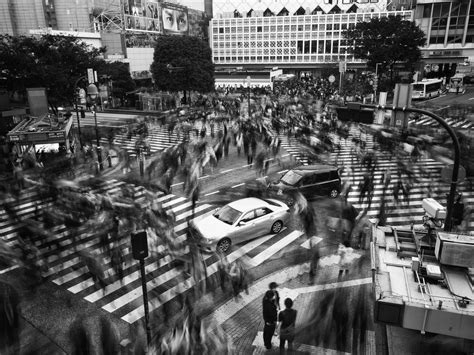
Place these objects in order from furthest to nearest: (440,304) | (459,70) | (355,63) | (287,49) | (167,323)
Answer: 1. (287,49)
2. (355,63)
3. (459,70)
4. (167,323)
5. (440,304)

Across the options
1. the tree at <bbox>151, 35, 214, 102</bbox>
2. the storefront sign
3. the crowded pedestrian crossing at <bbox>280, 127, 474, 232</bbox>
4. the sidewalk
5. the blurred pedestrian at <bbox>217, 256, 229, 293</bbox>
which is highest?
the tree at <bbox>151, 35, 214, 102</bbox>

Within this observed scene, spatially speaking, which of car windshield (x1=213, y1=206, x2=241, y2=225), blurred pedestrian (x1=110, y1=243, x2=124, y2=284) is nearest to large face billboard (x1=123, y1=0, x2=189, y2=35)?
car windshield (x1=213, y1=206, x2=241, y2=225)

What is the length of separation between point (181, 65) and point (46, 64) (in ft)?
55.5

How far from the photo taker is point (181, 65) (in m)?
44.8

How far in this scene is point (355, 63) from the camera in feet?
319

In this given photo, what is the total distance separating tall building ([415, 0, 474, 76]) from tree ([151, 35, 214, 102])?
41.5 meters

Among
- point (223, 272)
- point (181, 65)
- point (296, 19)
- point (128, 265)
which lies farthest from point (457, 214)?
point (296, 19)

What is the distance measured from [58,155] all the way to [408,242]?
17460 mm

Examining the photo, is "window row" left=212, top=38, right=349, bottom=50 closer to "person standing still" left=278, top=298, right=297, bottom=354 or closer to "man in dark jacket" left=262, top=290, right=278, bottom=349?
"man in dark jacket" left=262, top=290, right=278, bottom=349

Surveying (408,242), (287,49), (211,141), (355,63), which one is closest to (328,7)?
(287,49)

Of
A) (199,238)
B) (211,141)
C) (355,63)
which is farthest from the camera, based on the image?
(355,63)

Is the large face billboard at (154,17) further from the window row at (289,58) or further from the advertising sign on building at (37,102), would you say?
the advertising sign on building at (37,102)

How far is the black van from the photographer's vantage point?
1474 cm

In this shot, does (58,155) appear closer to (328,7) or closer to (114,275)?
(114,275)
